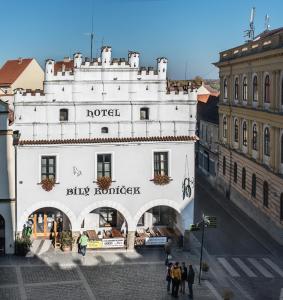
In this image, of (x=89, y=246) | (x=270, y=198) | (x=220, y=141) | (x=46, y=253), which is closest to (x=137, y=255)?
(x=89, y=246)

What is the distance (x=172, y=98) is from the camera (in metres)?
39.6

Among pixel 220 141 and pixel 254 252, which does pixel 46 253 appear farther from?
pixel 220 141

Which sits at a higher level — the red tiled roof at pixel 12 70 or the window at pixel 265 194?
the red tiled roof at pixel 12 70

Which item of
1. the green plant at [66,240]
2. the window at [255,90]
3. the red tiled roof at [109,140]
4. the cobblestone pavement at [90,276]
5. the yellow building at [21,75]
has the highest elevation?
the yellow building at [21,75]

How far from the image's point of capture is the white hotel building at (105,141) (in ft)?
126

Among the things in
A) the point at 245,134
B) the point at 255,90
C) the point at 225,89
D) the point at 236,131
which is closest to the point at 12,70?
the point at 225,89

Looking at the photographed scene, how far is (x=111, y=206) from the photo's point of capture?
3934 cm

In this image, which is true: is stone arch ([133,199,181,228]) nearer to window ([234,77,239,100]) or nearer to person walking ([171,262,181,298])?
person walking ([171,262,181,298])

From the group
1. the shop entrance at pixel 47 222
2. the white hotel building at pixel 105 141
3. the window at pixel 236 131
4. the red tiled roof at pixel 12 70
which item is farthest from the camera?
the red tiled roof at pixel 12 70

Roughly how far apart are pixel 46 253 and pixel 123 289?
8.26 metres

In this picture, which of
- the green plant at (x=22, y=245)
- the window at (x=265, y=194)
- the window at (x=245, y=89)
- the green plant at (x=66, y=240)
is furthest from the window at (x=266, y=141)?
the green plant at (x=22, y=245)

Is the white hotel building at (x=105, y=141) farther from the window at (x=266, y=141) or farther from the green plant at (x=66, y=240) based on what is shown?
the window at (x=266, y=141)

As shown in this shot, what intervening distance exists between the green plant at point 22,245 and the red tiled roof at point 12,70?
36023 millimetres

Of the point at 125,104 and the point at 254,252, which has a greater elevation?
the point at 125,104
